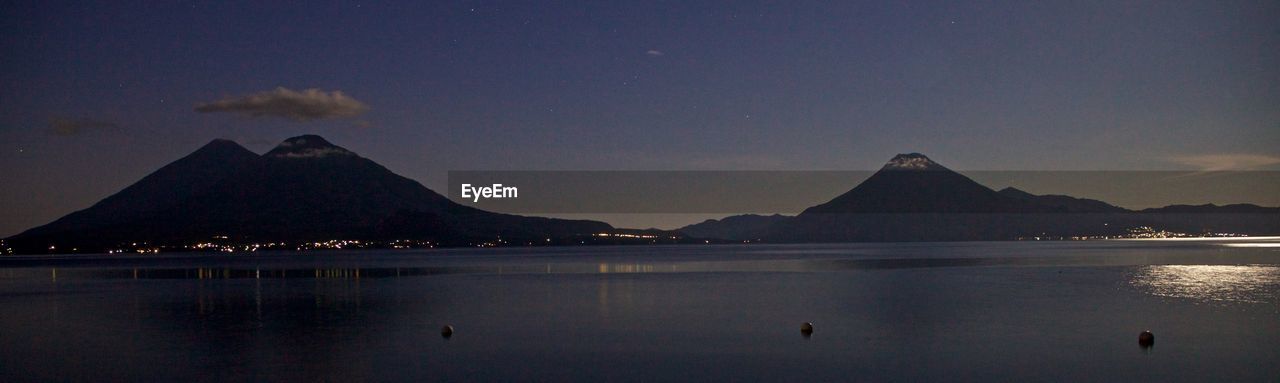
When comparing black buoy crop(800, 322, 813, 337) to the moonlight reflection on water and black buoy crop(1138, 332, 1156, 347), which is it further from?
the moonlight reflection on water

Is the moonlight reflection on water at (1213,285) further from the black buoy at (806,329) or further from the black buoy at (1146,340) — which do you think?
the black buoy at (806,329)

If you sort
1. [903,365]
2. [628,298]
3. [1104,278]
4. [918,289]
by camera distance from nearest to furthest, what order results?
[903,365] → [628,298] → [918,289] → [1104,278]

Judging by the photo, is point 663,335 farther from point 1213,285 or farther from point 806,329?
point 1213,285

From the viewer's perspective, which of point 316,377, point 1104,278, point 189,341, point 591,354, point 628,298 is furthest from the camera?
point 1104,278

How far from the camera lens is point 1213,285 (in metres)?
46.4

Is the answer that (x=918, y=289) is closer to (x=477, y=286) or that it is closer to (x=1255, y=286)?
(x=1255, y=286)

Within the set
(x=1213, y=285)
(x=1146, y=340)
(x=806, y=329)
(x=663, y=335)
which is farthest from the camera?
(x=1213, y=285)

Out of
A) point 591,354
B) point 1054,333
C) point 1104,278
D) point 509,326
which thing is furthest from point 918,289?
point 591,354

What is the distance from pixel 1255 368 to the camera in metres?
20.5

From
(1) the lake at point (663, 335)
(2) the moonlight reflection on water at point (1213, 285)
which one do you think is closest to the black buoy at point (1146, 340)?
(1) the lake at point (663, 335)

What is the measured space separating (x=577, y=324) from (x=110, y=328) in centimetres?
1476

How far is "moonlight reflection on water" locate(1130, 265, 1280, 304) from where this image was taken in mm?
38787

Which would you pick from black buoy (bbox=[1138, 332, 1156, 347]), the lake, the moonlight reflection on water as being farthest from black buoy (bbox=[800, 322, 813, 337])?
the moonlight reflection on water

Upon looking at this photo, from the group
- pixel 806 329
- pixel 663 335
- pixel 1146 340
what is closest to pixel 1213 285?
pixel 1146 340
